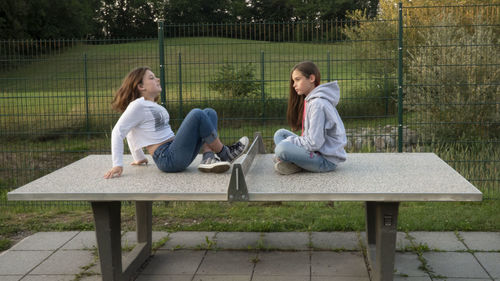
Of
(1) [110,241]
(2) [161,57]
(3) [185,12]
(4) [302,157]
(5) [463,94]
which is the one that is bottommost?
(1) [110,241]

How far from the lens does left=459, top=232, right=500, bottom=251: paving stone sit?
497 centimetres

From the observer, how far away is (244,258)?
4867 millimetres

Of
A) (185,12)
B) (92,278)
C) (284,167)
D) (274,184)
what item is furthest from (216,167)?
(185,12)

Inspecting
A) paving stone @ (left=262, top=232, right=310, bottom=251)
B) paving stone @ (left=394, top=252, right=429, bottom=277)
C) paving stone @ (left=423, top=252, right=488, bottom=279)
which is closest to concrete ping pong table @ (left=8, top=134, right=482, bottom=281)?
paving stone @ (left=394, top=252, right=429, bottom=277)

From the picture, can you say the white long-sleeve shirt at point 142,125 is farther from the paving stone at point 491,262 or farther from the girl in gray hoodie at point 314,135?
the paving stone at point 491,262

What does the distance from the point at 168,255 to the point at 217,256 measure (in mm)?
433

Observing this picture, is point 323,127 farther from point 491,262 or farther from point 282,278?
point 491,262

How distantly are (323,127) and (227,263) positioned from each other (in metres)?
1.42

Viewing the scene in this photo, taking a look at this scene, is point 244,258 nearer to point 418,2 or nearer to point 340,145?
point 340,145

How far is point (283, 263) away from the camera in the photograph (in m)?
4.71

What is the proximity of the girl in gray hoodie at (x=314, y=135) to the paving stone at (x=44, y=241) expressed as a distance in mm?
2415

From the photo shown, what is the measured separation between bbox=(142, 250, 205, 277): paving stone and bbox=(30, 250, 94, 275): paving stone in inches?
21.8

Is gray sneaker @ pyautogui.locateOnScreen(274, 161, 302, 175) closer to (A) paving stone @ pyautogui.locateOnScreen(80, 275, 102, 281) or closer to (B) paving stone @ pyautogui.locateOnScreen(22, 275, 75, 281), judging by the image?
(A) paving stone @ pyautogui.locateOnScreen(80, 275, 102, 281)

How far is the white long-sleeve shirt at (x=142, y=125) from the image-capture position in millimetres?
4332
